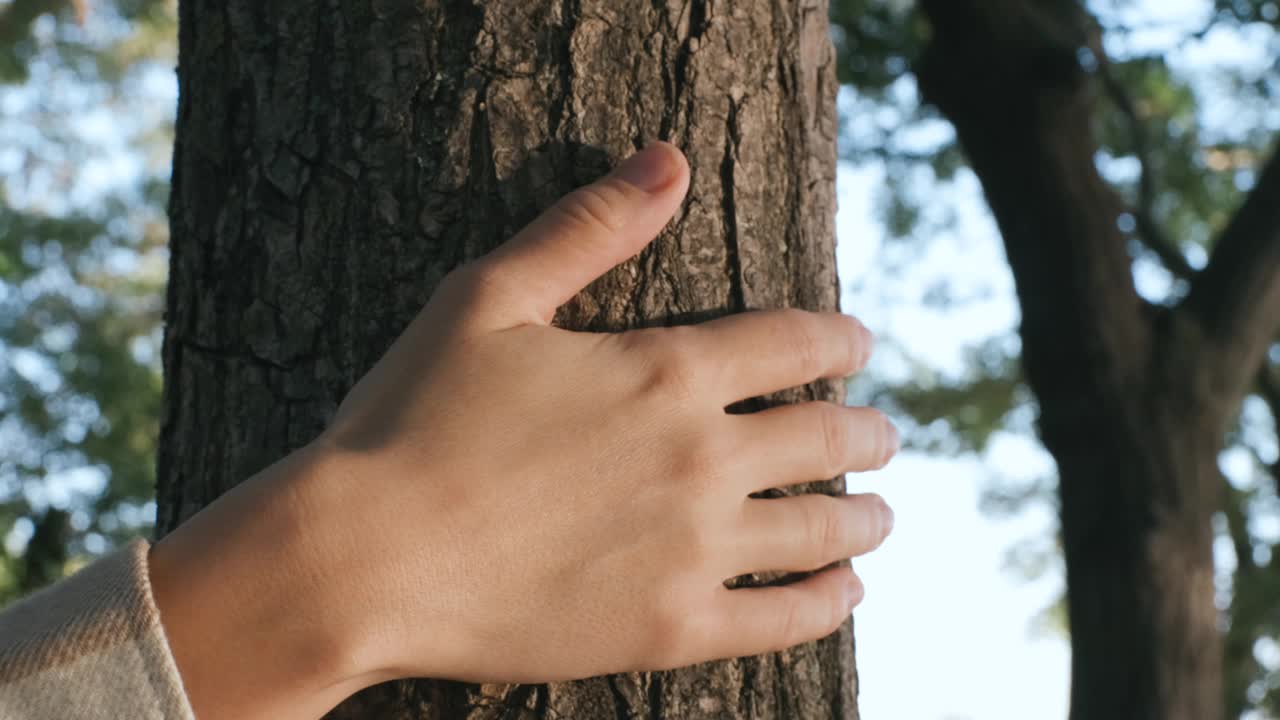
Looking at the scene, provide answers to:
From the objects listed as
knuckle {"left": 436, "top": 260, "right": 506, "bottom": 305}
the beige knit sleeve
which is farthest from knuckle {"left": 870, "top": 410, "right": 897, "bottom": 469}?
the beige knit sleeve

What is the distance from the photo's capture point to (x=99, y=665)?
1154 millimetres

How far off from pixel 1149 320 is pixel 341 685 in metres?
4.75

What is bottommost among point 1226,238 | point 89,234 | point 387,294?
point 387,294

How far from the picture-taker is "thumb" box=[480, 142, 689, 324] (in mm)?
1284

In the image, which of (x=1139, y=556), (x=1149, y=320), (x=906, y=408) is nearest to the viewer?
(x=1139, y=556)

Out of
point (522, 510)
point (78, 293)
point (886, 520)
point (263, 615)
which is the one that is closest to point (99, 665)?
point (263, 615)

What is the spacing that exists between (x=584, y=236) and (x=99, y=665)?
71 centimetres

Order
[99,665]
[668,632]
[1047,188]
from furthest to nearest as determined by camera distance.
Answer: [1047,188] → [668,632] → [99,665]

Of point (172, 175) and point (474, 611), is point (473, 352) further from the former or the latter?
point (172, 175)

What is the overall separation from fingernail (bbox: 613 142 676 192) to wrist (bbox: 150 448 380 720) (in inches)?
20.2

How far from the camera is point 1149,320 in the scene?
199 inches

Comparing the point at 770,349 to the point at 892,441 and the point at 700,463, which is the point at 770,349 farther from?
Result: the point at 892,441

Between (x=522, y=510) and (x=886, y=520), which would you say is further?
(x=886, y=520)

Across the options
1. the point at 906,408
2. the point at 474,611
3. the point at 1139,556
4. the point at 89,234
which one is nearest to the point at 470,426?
the point at 474,611
